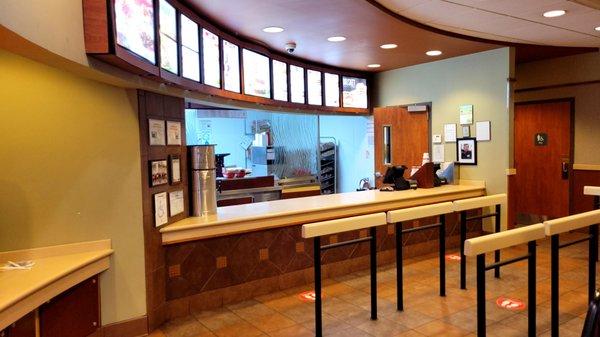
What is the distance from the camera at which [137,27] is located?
2.63 metres

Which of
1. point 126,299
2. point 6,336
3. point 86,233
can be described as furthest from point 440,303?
point 6,336

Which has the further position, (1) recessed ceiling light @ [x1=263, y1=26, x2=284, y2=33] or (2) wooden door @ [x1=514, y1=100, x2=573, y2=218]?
(2) wooden door @ [x1=514, y1=100, x2=573, y2=218]

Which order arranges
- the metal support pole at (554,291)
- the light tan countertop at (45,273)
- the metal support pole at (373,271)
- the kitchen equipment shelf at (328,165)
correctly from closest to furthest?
1. the light tan countertop at (45,273)
2. the metal support pole at (554,291)
3. the metal support pole at (373,271)
4. the kitchen equipment shelf at (328,165)

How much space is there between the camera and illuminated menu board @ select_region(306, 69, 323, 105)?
6.11 m

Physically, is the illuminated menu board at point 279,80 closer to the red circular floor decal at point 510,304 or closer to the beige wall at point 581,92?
the red circular floor decal at point 510,304

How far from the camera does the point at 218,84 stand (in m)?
4.27

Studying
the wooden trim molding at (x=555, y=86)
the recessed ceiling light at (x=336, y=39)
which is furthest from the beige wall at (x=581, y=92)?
the recessed ceiling light at (x=336, y=39)

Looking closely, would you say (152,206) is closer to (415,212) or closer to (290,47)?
(415,212)

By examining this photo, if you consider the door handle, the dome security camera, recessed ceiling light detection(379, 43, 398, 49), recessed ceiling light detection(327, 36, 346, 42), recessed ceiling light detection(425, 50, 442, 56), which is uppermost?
recessed ceiling light detection(425, 50, 442, 56)

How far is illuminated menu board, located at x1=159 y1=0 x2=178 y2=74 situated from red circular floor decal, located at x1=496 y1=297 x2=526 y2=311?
11.1 feet

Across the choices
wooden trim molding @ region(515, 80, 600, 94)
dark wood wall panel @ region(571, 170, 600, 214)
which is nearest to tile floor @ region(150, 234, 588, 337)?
dark wood wall panel @ region(571, 170, 600, 214)

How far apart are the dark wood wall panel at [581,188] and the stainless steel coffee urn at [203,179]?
5.54m

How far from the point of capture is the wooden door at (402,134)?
21.1ft

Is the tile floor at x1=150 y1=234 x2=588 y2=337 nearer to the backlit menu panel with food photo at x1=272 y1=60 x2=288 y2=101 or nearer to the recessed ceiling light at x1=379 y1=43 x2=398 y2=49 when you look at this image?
the backlit menu panel with food photo at x1=272 y1=60 x2=288 y2=101
